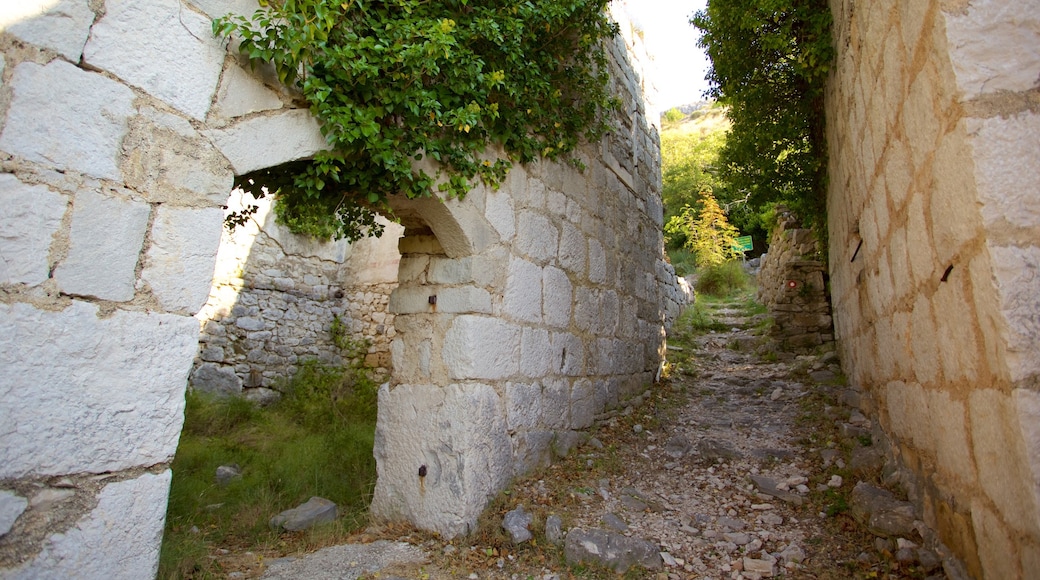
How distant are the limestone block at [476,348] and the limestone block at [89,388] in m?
1.30

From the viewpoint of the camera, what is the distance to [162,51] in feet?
5.82

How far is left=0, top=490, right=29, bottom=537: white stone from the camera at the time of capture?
141cm

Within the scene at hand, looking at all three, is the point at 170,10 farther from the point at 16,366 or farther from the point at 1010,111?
the point at 1010,111

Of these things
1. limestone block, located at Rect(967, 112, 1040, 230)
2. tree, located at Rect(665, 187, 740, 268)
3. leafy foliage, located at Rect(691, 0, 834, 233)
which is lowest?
limestone block, located at Rect(967, 112, 1040, 230)

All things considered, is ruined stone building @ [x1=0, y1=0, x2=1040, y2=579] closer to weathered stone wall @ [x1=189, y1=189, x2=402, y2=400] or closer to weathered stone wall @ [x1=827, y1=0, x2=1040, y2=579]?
weathered stone wall @ [x1=827, y1=0, x2=1040, y2=579]

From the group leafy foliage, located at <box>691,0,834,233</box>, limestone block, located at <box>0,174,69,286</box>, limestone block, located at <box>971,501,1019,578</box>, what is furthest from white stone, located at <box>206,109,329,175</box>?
leafy foliage, located at <box>691,0,834,233</box>

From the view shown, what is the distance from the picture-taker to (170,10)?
1791mm

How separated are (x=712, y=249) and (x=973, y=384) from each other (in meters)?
11.6

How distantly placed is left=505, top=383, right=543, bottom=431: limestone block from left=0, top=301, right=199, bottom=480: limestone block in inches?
66.6

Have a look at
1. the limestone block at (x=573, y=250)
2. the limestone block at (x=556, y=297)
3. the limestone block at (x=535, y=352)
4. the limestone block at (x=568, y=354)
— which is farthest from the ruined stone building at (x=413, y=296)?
the limestone block at (x=573, y=250)

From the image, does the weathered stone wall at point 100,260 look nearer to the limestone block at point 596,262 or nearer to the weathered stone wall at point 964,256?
the weathered stone wall at point 964,256

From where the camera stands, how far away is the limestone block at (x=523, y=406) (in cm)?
309

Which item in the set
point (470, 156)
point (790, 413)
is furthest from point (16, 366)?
point (790, 413)

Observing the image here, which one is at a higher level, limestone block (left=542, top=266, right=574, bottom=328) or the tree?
the tree
